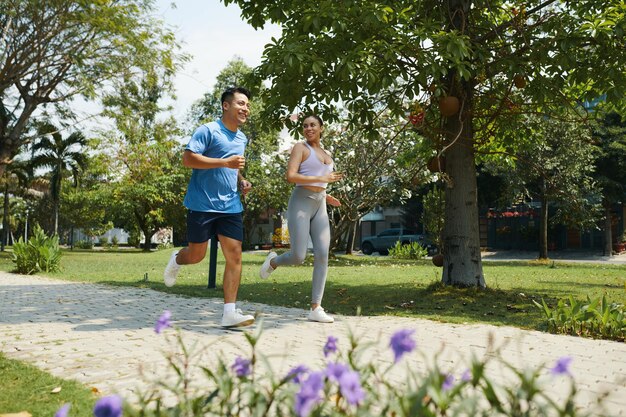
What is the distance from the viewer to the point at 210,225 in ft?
18.5

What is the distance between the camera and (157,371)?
371cm

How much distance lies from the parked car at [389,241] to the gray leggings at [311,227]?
29.3m

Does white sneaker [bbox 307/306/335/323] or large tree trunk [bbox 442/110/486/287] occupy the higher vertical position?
large tree trunk [bbox 442/110/486/287]

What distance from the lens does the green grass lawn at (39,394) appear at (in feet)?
9.67

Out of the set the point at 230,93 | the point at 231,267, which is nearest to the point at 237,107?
the point at 230,93

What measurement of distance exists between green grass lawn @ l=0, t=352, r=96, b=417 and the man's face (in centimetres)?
Answer: 293

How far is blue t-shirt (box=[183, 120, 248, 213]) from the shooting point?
5539 mm

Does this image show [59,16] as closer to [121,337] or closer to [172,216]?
[121,337]

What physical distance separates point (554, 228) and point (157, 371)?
39.7m

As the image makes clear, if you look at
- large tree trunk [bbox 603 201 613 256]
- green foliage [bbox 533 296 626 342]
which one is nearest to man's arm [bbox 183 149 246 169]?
green foliage [bbox 533 296 626 342]

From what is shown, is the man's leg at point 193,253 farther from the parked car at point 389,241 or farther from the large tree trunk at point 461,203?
the parked car at point 389,241

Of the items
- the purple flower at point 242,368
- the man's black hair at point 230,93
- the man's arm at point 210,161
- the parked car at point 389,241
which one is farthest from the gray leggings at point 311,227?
the parked car at point 389,241

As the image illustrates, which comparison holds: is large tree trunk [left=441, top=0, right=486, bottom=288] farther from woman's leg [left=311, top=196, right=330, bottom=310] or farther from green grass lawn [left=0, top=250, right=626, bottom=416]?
woman's leg [left=311, top=196, right=330, bottom=310]

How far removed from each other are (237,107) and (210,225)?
1168 mm
